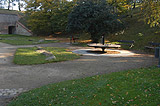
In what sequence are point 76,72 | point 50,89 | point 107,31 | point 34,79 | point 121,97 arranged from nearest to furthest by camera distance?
point 121,97 < point 50,89 < point 34,79 < point 76,72 < point 107,31

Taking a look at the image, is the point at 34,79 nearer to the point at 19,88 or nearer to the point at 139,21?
the point at 19,88

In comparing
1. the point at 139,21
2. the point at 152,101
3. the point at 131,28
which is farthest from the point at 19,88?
the point at 139,21

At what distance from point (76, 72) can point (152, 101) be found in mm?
4108

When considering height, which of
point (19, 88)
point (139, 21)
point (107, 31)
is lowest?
point (19, 88)

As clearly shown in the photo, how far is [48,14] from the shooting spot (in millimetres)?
33656

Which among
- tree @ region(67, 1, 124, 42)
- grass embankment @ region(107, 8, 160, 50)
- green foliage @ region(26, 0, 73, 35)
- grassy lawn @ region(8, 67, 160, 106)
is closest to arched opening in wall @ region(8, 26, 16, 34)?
green foliage @ region(26, 0, 73, 35)

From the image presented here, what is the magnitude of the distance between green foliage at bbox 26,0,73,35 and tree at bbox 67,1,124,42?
32.3 ft

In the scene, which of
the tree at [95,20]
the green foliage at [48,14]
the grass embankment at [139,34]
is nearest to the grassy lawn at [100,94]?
the grass embankment at [139,34]

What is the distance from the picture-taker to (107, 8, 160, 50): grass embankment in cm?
1758

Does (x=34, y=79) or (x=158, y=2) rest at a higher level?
(x=158, y=2)

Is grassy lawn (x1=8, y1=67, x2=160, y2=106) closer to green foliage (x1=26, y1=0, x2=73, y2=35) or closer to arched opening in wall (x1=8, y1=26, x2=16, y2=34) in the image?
green foliage (x1=26, y1=0, x2=73, y2=35)

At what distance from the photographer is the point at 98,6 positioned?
68.4 ft

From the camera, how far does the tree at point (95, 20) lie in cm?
1991

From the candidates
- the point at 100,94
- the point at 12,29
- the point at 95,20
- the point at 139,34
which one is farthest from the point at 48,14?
the point at 100,94
